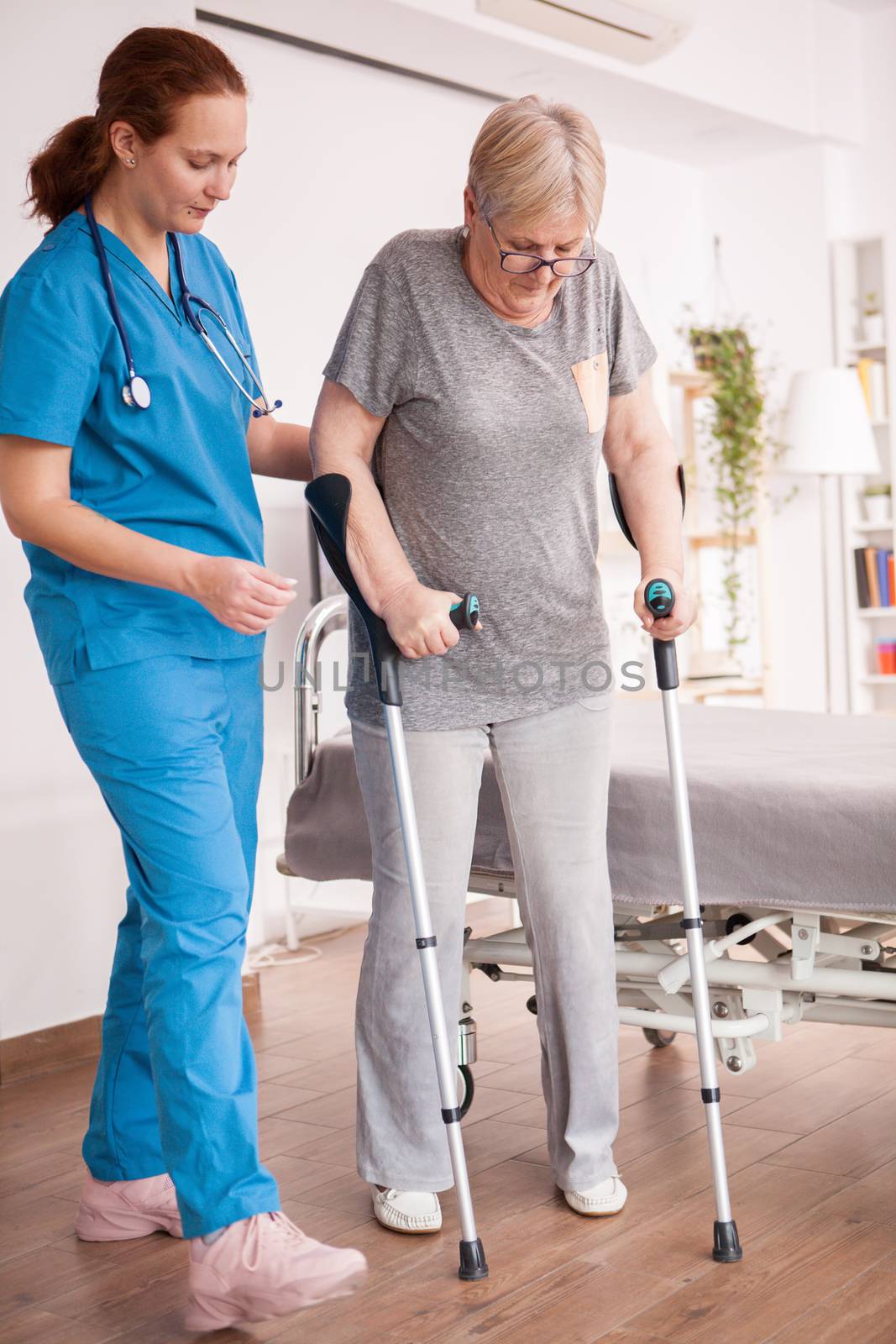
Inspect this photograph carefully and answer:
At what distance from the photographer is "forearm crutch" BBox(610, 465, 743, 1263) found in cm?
186

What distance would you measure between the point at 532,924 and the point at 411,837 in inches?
12.2

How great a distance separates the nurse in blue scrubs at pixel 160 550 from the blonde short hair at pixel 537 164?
1.01 ft

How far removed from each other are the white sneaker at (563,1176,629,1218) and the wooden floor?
0.02m

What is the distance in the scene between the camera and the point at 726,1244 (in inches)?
73.3

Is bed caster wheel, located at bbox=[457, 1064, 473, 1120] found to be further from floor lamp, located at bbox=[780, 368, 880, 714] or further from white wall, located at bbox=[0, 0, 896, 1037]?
floor lamp, located at bbox=[780, 368, 880, 714]

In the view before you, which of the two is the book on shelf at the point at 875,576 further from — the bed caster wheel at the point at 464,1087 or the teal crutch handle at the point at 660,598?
the teal crutch handle at the point at 660,598

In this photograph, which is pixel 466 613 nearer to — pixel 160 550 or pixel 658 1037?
pixel 160 550

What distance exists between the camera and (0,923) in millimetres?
3000

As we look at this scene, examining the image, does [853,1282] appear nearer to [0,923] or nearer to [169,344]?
[169,344]

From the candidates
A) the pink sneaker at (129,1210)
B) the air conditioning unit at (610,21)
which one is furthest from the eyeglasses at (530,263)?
the air conditioning unit at (610,21)

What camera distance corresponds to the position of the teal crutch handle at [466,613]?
1737 mm

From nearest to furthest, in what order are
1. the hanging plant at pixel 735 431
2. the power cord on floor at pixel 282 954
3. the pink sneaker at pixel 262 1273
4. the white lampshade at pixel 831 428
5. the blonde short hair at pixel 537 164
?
1. the pink sneaker at pixel 262 1273
2. the blonde short hair at pixel 537 164
3. the power cord on floor at pixel 282 954
4. the white lampshade at pixel 831 428
5. the hanging plant at pixel 735 431

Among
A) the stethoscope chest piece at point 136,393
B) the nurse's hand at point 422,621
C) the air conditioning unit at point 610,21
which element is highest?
the air conditioning unit at point 610,21

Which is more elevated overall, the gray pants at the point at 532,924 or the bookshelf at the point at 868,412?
the bookshelf at the point at 868,412
